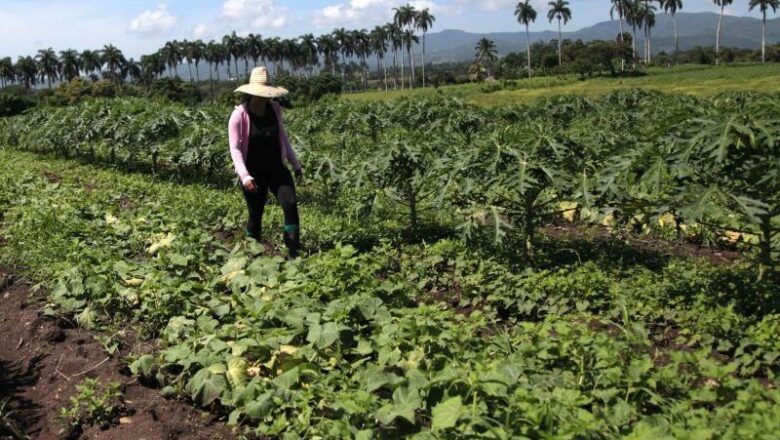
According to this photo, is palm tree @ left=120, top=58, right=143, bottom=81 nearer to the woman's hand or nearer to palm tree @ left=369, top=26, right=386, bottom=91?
palm tree @ left=369, top=26, right=386, bottom=91

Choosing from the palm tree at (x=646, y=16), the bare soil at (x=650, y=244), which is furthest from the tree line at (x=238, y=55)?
the bare soil at (x=650, y=244)

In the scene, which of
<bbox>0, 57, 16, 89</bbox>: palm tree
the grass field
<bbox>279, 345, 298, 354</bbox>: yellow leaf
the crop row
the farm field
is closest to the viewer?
the crop row

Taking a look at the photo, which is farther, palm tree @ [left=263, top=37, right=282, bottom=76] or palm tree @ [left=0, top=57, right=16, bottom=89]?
palm tree @ [left=263, top=37, right=282, bottom=76]

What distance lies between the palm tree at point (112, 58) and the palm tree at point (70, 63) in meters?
7.09

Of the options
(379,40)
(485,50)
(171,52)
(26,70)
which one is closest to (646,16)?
(485,50)

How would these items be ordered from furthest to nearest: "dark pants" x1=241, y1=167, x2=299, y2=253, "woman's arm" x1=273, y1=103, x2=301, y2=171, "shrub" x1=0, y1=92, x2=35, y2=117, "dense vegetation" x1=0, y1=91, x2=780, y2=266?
"shrub" x1=0, y1=92, x2=35, y2=117 → "woman's arm" x1=273, y1=103, x2=301, y2=171 → "dark pants" x1=241, y1=167, x2=299, y2=253 → "dense vegetation" x1=0, y1=91, x2=780, y2=266

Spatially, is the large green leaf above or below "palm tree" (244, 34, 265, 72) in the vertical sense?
below

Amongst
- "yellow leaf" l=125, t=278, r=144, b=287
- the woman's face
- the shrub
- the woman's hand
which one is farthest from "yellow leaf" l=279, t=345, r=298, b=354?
the shrub

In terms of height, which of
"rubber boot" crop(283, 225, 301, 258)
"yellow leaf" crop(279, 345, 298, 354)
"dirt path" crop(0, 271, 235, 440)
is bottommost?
"dirt path" crop(0, 271, 235, 440)

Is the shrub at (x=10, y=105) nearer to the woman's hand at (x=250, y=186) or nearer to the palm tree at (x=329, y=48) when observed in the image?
the woman's hand at (x=250, y=186)

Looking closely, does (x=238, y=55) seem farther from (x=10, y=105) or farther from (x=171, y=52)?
(x=10, y=105)

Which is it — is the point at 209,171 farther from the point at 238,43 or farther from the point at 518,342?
the point at 238,43

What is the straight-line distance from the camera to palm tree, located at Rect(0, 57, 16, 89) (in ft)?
349

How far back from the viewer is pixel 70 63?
11188cm
